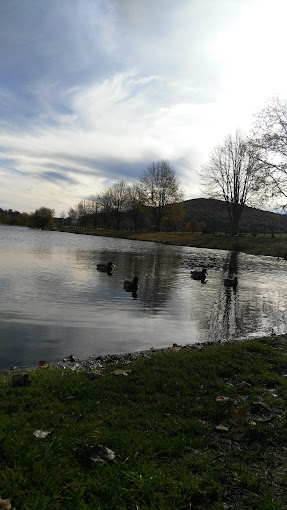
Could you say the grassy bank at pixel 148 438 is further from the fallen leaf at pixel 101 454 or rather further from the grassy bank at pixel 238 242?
the grassy bank at pixel 238 242

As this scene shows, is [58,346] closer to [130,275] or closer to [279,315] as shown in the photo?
[279,315]

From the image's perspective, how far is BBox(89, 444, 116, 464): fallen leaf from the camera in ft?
11.2

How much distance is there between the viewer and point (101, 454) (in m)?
3.47

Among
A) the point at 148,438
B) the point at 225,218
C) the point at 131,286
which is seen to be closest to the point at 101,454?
the point at 148,438

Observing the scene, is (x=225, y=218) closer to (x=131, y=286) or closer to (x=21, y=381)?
(x=131, y=286)

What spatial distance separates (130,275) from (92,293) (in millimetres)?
6929

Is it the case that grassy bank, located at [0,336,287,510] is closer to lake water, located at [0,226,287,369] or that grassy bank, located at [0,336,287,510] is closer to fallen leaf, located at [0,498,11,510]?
fallen leaf, located at [0,498,11,510]

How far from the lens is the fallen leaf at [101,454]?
3.40m

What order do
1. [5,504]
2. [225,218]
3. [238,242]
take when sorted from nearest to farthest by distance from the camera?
[5,504] → [238,242] → [225,218]

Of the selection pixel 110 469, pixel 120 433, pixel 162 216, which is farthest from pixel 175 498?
pixel 162 216

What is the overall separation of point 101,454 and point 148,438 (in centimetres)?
60

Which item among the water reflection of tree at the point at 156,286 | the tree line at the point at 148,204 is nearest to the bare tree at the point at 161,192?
the tree line at the point at 148,204

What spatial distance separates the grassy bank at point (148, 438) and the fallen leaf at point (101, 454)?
0.16 feet

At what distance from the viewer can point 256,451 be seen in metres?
3.79
